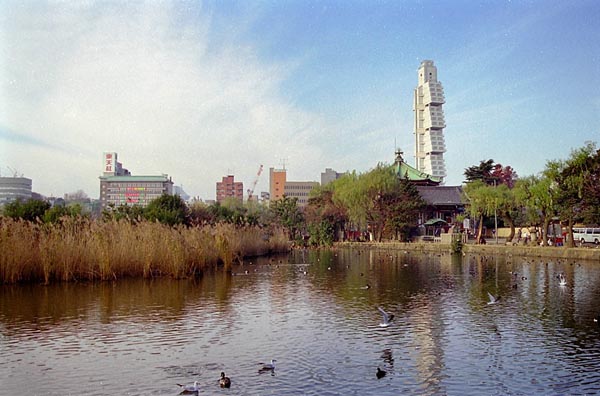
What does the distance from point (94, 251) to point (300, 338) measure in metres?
13.1

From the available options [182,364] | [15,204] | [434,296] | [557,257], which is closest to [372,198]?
[557,257]

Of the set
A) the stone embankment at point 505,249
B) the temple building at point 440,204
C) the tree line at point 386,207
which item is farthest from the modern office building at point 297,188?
the stone embankment at point 505,249

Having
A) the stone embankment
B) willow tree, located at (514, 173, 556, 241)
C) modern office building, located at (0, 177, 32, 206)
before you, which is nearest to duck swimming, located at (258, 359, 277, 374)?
the stone embankment

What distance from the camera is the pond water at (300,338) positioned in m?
10.2

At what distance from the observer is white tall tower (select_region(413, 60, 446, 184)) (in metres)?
129

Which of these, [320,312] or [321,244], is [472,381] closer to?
[320,312]

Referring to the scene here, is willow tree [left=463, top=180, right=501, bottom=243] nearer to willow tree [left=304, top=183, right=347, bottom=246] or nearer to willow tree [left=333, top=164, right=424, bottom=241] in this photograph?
willow tree [left=333, top=164, right=424, bottom=241]

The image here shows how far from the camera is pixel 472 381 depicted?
10.2 metres

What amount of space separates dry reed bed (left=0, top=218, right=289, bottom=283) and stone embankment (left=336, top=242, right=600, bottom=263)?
2092cm

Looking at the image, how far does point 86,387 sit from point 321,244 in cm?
4989

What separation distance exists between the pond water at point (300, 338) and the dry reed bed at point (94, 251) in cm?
98

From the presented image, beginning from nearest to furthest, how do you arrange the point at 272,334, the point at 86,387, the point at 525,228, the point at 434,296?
the point at 86,387 < the point at 272,334 < the point at 434,296 < the point at 525,228

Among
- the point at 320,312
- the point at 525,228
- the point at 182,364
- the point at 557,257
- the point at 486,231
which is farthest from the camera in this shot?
the point at 486,231

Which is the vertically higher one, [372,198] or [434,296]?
[372,198]
